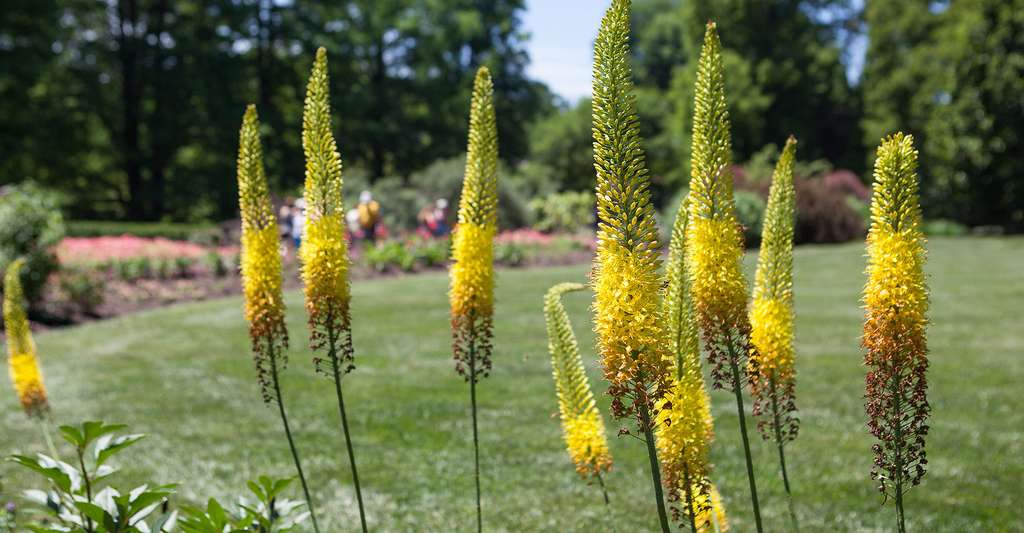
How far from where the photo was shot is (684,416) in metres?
1.83

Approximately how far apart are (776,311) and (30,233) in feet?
39.4

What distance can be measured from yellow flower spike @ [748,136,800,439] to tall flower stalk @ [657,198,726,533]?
0.27m

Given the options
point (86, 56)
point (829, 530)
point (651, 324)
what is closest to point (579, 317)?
point (829, 530)

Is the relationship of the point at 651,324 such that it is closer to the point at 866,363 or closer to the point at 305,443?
the point at 866,363

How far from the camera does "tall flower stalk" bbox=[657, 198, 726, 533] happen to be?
5.89 feet

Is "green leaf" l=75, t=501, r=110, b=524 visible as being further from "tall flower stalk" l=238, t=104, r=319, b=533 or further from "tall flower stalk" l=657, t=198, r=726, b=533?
"tall flower stalk" l=657, t=198, r=726, b=533

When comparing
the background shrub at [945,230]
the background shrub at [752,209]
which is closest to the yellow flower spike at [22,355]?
the background shrub at [752,209]

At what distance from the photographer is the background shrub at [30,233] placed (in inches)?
442

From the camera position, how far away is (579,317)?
37.9 ft

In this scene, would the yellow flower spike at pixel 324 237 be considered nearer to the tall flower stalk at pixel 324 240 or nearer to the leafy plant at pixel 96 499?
the tall flower stalk at pixel 324 240

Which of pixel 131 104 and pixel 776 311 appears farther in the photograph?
pixel 131 104

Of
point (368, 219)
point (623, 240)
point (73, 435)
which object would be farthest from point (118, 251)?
point (623, 240)

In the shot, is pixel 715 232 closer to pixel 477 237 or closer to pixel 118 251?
pixel 477 237

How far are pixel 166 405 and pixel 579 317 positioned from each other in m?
5.95
